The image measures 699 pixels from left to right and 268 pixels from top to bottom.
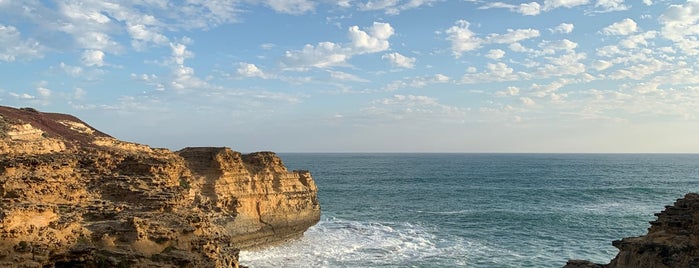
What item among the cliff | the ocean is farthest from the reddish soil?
the ocean

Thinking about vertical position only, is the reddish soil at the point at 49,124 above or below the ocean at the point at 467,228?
above

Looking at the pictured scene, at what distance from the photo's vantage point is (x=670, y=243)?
15852 millimetres

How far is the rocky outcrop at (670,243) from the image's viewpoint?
50.1 ft

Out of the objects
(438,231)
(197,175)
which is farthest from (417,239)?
(197,175)

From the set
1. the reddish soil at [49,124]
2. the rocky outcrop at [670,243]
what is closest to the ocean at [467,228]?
the rocky outcrop at [670,243]

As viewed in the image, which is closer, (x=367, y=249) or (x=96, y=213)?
(x=96, y=213)

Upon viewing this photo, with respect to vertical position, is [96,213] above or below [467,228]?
above

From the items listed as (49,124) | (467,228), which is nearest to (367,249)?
(467,228)

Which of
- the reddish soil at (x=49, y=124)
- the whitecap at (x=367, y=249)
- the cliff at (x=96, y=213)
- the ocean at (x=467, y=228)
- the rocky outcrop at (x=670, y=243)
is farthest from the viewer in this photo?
the reddish soil at (x=49, y=124)

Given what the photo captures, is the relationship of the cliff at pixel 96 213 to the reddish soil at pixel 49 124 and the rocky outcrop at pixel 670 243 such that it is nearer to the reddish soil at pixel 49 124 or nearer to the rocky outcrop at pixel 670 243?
the reddish soil at pixel 49 124

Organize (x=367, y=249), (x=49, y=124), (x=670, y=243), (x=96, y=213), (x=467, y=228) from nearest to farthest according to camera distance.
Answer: (x=670, y=243) → (x=96, y=213) → (x=367, y=249) → (x=49, y=124) → (x=467, y=228)

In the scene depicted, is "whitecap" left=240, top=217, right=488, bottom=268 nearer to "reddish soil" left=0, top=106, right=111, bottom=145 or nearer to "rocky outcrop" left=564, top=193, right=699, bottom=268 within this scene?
"rocky outcrop" left=564, top=193, right=699, bottom=268

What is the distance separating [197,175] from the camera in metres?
35.8

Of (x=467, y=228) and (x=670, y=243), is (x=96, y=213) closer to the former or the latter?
(x=670, y=243)
